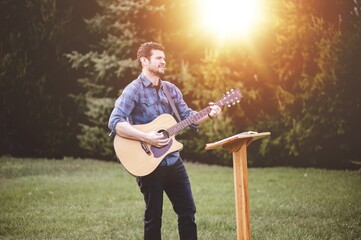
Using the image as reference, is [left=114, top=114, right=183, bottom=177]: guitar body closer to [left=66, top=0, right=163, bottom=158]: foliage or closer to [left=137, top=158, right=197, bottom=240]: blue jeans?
[left=137, top=158, right=197, bottom=240]: blue jeans

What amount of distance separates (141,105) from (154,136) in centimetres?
35

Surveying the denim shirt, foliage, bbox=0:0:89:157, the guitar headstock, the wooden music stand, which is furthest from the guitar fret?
foliage, bbox=0:0:89:157

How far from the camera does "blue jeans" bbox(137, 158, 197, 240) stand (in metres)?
5.07

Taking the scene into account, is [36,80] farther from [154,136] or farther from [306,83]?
[154,136]

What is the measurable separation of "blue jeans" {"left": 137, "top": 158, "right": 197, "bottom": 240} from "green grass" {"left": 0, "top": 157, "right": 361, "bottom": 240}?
1478mm

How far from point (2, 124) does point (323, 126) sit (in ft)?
31.5

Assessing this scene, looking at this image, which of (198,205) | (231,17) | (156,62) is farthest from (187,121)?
(231,17)

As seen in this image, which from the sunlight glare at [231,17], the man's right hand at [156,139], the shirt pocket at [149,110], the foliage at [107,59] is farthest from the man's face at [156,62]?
the foliage at [107,59]

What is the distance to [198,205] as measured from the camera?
8.70m

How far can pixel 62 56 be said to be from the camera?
16969mm

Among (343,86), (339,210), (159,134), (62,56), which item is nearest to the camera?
(159,134)

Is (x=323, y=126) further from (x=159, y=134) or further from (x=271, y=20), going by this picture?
(x=159, y=134)

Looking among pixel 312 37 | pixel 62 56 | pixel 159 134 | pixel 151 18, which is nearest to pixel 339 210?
pixel 159 134

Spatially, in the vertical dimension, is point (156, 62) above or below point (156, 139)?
above
